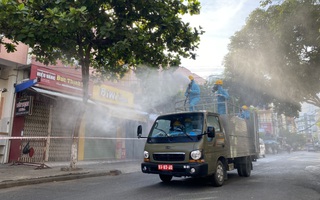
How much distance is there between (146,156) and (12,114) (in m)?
7.86

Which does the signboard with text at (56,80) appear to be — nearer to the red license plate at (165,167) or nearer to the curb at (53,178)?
the curb at (53,178)

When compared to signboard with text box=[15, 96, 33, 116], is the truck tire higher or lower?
lower

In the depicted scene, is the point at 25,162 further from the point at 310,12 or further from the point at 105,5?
the point at 310,12

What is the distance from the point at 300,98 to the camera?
14.4m

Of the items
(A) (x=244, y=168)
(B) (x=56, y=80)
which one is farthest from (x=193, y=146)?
(B) (x=56, y=80)

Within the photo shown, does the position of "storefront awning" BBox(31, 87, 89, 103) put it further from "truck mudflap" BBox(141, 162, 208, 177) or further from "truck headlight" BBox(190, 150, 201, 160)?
"truck headlight" BBox(190, 150, 201, 160)

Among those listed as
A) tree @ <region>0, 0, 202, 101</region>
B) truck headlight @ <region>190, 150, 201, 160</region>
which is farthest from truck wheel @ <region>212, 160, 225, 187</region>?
tree @ <region>0, 0, 202, 101</region>

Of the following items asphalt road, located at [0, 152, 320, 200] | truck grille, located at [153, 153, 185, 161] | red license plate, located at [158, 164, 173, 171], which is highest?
truck grille, located at [153, 153, 185, 161]

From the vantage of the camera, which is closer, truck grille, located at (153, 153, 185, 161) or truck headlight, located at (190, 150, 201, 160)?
truck headlight, located at (190, 150, 201, 160)

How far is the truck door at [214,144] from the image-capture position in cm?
634

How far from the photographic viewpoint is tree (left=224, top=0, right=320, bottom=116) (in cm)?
971

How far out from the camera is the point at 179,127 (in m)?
6.84

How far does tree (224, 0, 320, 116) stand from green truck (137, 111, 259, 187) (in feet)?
16.4

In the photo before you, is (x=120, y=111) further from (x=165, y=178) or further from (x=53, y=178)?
(x=165, y=178)
